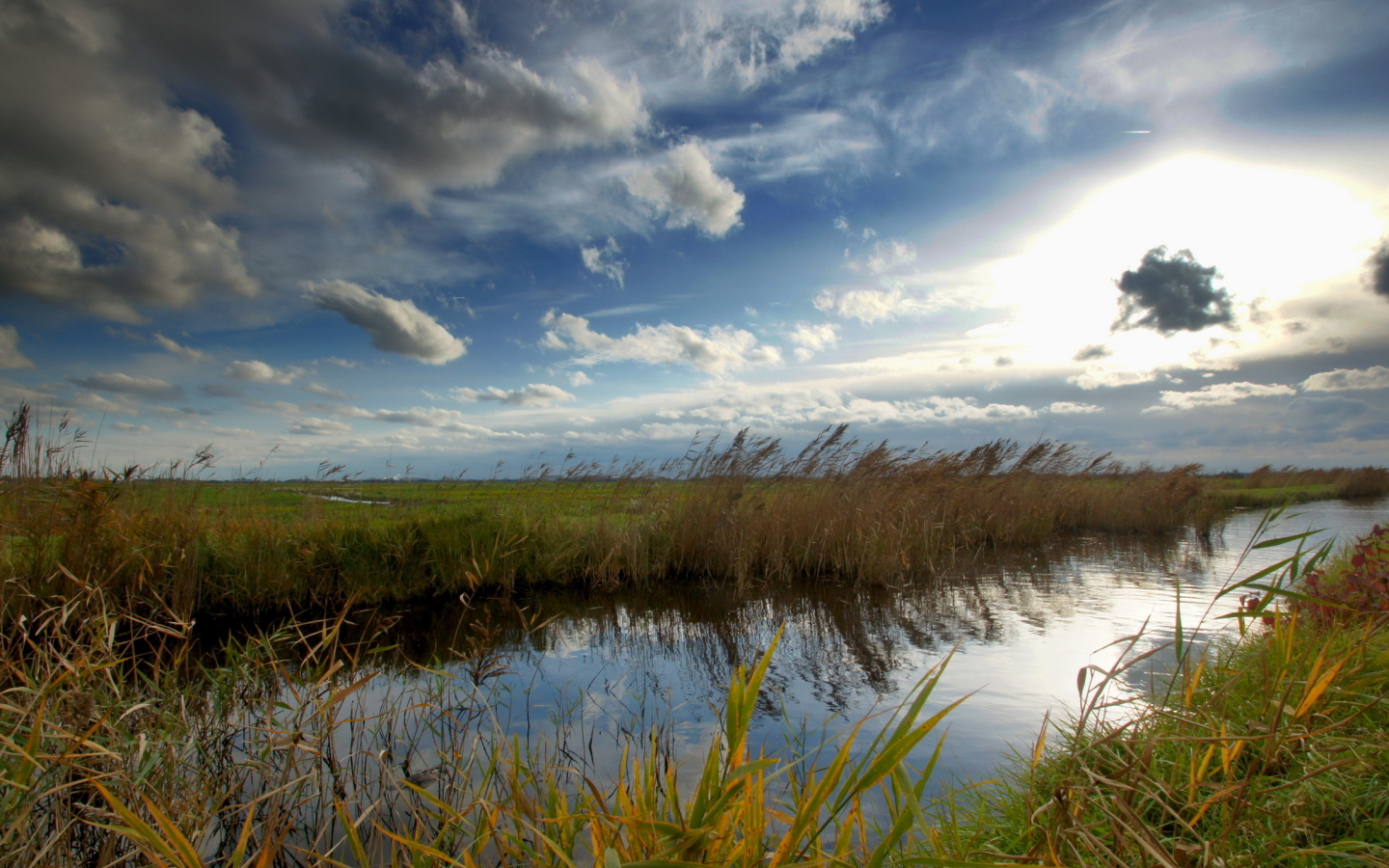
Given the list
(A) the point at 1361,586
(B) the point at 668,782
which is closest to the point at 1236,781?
(B) the point at 668,782

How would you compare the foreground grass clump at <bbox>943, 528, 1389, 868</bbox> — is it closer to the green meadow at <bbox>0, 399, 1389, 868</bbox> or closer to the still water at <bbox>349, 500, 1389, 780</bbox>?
the green meadow at <bbox>0, 399, 1389, 868</bbox>

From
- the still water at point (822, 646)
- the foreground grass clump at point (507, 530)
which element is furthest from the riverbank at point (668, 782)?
the foreground grass clump at point (507, 530)

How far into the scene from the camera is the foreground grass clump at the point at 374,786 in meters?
1.31

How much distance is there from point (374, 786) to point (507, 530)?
564 centimetres

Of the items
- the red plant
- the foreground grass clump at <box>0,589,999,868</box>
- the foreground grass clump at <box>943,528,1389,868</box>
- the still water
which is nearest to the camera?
the foreground grass clump at <box>0,589,999,868</box>

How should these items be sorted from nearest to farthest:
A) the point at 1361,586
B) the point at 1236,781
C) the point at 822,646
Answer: the point at 1236,781 < the point at 1361,586 < the point at 822,646

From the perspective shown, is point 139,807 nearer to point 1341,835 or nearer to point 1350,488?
point 1341,835

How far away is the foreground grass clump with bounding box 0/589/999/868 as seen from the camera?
1.31m

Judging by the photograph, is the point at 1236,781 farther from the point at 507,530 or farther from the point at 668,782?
the point at 507,530

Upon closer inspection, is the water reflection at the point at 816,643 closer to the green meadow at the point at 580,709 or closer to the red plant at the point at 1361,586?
the green meadow at the point at 580,709

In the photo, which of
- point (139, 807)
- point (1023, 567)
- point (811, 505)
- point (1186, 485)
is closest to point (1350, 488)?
point (1186, 485)

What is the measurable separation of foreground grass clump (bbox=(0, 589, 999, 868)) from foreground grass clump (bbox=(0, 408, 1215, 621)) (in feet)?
5.99

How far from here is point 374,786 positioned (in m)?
3.28

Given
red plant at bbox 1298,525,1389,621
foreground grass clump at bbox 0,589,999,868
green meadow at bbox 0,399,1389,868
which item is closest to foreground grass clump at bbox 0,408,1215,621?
green meadow at bbox 0,399,1389,868
